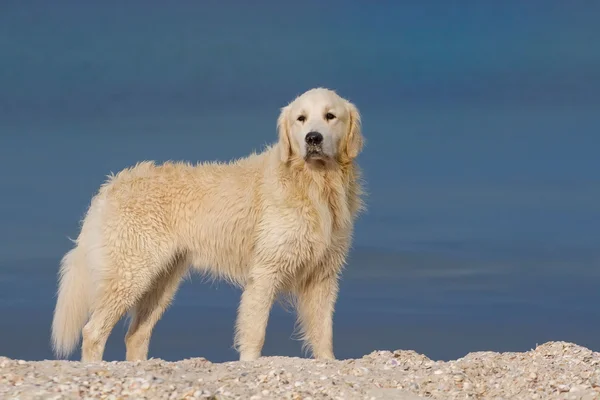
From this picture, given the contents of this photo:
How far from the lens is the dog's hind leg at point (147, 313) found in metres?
10.2

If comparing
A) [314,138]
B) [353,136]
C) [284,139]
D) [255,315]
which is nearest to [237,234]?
[255,315]

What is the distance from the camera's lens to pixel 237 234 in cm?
962

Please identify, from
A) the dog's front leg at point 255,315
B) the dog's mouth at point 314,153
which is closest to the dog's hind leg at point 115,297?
the dog's front leg at point 255,315

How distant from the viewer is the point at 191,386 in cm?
639

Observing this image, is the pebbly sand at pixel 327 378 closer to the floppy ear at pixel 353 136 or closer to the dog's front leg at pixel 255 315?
the dog's front leg at pixel 255 315

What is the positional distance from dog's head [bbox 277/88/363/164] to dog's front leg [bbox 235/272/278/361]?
1325mm

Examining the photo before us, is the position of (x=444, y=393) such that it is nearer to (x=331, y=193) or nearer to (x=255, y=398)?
(x=255, y=398)

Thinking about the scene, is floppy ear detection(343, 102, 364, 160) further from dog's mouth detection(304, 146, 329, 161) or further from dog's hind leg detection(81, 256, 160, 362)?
dog's hind leg detection(81, 256, 160, 362)

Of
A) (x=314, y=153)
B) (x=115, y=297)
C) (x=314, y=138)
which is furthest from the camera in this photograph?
(x=115, y=297)

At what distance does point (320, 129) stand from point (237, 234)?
1.63 m

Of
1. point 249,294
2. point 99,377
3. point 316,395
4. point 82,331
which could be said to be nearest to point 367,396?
point 316,395

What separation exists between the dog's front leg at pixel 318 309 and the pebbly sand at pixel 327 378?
30.0 inches

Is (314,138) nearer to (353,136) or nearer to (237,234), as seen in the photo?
(353,136)

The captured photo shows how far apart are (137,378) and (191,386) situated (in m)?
0.40
